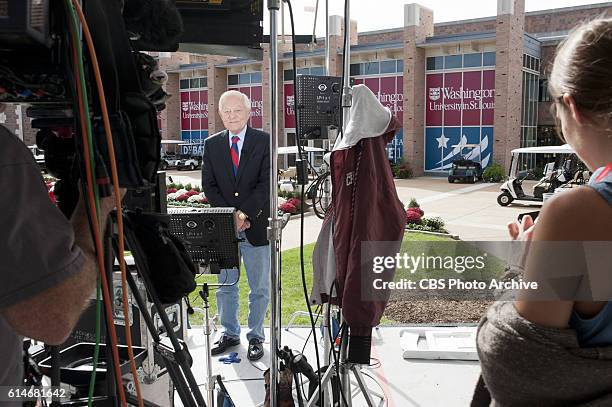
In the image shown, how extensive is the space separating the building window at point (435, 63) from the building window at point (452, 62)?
0.19 meters

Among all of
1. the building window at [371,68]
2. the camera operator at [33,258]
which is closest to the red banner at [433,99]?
the building window at [371,68]

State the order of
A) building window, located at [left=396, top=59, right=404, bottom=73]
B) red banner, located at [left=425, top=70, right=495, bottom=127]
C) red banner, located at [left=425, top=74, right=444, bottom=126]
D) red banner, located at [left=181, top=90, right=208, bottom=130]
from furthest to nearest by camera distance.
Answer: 1. red banner, located at [left=181, top=90, right=208, bottom=130]
2. building window, located at [left=396, top=59, right=404, bottom=73]
3. red banner, located at [left=425, top=74, right=444, bottom=126]
4. red banner, located at [left=425, top=70, right=495, bottom=127]

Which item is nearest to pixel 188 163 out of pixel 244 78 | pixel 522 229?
pixel 244 78

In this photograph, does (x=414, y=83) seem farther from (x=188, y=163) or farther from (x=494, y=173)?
(x=188, y=163)

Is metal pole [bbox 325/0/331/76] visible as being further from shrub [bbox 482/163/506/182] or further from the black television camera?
shrub [bbox 482/163/506/182]

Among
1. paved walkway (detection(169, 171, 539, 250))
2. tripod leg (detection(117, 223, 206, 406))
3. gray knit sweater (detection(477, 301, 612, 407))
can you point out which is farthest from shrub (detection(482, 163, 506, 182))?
gray knit sweater (detection(477, 301, 612, 407))

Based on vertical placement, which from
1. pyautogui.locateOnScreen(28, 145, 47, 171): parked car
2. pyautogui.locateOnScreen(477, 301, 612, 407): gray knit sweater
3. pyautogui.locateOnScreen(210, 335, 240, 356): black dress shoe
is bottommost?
pyautogui.locateOnScreen(210, 335, 240, 356): black dress shoe

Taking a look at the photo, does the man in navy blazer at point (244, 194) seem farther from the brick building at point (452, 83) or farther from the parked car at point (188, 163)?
the parked car at point (188, 163)

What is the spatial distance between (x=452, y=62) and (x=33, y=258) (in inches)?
1034

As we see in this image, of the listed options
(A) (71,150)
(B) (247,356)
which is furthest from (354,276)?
(B) (247,356)

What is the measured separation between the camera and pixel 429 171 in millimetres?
26203

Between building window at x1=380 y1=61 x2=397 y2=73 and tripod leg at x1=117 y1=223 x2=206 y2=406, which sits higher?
building window at x1=380 y1=61 x2=397 y2=73

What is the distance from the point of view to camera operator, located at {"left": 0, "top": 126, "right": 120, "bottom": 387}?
3.02ft

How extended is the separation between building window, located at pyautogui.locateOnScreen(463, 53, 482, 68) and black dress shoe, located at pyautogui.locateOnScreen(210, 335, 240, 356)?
23.2 meters
